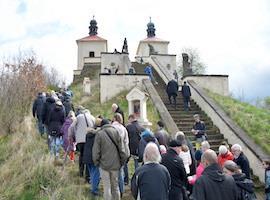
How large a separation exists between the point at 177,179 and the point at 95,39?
5834 centimetres

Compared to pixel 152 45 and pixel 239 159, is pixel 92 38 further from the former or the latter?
pixel 239 159

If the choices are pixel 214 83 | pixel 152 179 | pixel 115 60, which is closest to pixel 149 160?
pixel 152 179

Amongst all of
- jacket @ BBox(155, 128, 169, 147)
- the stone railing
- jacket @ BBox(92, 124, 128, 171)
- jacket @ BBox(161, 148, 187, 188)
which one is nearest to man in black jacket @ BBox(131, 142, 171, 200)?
jacket @ BBox(161, 148, 187, 188)

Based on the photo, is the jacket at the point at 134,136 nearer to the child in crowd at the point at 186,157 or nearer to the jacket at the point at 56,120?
the child in crowd at the point at 186,157

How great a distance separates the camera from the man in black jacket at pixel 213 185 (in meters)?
6.05

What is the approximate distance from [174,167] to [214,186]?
1553mm

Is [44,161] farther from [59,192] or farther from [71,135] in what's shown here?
[59,192]

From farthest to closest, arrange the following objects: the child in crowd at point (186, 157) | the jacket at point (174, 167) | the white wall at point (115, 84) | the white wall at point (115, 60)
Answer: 1. the white wall at point (115, 60)
2. the white wall at point (115, 84)
3. the child in crowd at point (186, 157)
4. the jacket at point (174, 167)

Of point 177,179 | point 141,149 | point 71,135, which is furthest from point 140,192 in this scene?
point 71,135

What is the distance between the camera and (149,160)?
22.5 ft

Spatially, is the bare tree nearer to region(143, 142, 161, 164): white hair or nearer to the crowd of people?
the crowd of people

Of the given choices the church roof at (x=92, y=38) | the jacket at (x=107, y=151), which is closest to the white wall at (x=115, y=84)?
the jacket at (x=107, y=151)

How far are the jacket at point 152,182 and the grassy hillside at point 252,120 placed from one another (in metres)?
8.62

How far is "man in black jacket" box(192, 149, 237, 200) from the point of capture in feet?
19.8
